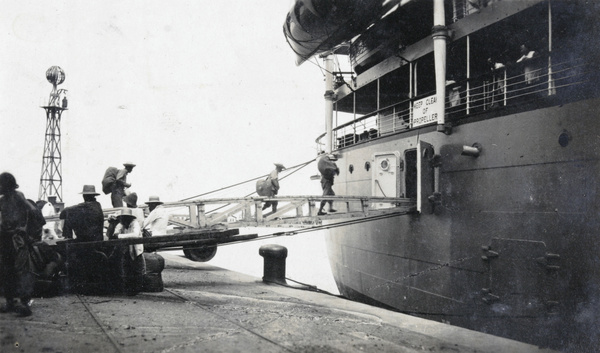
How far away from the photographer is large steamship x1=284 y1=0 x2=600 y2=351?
6.56 m

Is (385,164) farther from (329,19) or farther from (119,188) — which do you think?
(119,188)

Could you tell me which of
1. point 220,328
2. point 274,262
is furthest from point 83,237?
point 274,262

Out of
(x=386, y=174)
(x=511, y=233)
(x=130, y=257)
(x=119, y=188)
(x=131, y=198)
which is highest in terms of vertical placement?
(x=386, y=174)

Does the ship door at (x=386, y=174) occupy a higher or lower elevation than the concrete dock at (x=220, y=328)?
higher

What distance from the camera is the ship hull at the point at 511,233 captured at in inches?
253

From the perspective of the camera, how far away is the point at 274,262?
32.4 ft

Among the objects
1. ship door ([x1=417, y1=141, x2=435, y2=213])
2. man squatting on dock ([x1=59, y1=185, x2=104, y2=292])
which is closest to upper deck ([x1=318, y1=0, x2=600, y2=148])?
ship door ([x1=417, y1=141, x2=435, y2=213])

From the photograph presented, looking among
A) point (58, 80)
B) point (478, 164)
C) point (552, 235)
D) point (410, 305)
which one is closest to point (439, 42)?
point (478, 164)

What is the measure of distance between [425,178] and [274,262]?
3.80 meters

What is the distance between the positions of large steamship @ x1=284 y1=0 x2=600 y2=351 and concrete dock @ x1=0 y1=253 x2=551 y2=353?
2.37 metres

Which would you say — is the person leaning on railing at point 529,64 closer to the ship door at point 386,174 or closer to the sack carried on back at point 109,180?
the ship door at point 386,174

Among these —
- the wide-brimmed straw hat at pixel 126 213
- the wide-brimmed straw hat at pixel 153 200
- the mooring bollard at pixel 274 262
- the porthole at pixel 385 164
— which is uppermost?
the porthole at pixel 385 164

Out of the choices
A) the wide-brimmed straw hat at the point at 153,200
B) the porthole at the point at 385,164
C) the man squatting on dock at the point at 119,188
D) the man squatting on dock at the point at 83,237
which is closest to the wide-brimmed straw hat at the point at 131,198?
the man squatting on dock at the point at 119,188

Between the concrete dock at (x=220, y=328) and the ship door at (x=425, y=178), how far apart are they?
2.95m
